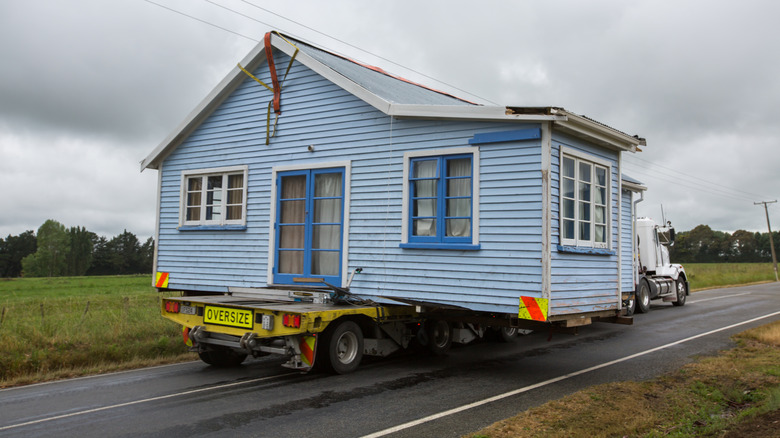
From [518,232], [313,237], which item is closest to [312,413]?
[518,232]

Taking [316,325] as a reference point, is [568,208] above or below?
above

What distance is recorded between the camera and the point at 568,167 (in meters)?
8.92

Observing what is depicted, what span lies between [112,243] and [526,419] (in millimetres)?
115842

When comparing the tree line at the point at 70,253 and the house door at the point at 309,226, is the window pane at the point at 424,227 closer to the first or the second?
the house door at the point at 309,226

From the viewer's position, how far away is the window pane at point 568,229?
8.73 metres

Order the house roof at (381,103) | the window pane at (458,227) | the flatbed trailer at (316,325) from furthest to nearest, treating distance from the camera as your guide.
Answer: the window pane at (458,227)
the house roof at (381,103)
the flatbed trailer at (316,325)

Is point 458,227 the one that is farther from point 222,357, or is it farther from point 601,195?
point 222,357

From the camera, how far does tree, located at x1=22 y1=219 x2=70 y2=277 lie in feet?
309

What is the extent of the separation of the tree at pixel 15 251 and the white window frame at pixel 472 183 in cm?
11002

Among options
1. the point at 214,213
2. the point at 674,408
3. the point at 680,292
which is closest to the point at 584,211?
the point at 674,408

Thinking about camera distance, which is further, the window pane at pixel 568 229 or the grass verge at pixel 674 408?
the window pane at pixel 568 229

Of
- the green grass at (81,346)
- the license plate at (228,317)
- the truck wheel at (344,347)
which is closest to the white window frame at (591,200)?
the truck wheel at (344,347)

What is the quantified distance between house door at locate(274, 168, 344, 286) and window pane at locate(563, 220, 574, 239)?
3.76 metres

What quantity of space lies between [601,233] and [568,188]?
1303 mm
